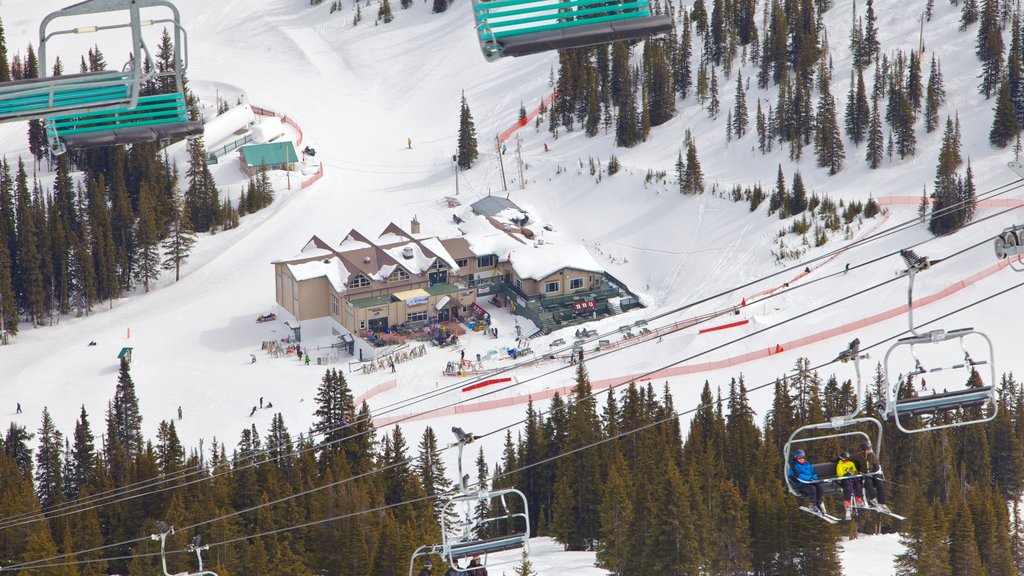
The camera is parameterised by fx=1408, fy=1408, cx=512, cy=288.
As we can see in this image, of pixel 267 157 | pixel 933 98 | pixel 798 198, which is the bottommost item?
pixel 798 198

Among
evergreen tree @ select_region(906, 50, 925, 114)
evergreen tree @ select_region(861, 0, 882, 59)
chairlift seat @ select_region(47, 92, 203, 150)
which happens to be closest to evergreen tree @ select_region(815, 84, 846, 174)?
evergreen tree @ select_region(906, 50, 925, 114)

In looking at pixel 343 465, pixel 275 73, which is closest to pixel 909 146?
pixel 343 465

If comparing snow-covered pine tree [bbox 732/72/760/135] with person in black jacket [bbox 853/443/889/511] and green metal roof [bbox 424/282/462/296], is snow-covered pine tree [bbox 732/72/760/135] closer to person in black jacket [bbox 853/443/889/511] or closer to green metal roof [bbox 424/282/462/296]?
green metal roof [bbox 424/282/462/296]

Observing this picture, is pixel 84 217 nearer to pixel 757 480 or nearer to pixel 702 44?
pixel 702 44

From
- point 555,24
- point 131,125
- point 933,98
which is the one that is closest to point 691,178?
point 933,98

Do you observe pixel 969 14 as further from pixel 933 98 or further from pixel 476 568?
pixel 476 568

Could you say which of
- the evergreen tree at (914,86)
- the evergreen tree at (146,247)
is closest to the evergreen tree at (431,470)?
the evergreen tree at (146,247)
